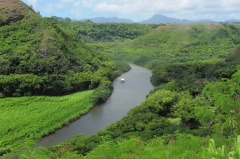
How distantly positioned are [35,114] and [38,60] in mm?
13278

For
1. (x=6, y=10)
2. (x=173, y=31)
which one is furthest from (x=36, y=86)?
(x=173, y=31)

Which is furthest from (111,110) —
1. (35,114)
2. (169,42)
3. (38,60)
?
(169,42)

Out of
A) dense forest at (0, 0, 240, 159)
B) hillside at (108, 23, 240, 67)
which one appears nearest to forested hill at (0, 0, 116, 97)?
dense forest at (0, 0, 240, 159)

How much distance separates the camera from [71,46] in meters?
57.0

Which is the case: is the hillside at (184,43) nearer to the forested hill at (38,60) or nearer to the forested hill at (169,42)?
the forested hill at (169,42)

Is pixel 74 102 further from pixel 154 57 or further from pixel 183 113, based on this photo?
pixel 154 57

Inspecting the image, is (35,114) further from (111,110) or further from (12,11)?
(12,11)

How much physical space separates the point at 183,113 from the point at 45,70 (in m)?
22.5

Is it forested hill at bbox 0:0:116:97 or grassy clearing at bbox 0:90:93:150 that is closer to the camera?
grassy clearing at bbox 0:90:93:150

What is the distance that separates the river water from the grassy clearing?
0.91 metres

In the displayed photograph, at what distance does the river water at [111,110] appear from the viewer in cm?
3100

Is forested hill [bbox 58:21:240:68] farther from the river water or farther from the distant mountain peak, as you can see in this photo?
the distant mountain peak

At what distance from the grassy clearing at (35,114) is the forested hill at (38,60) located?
232cm

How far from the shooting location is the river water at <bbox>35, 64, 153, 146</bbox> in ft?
102
